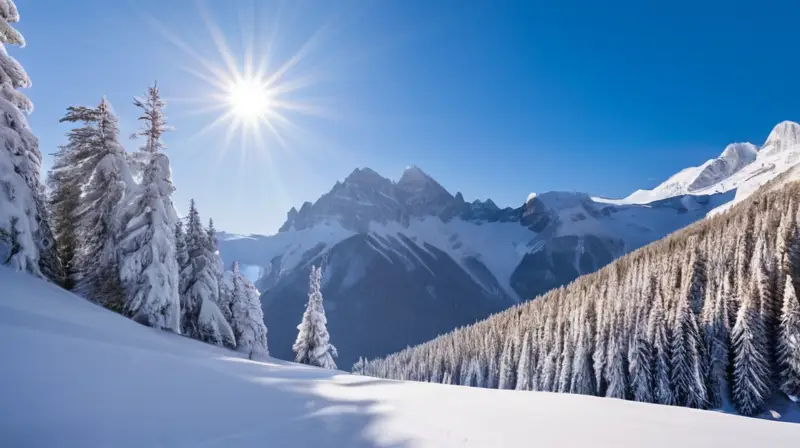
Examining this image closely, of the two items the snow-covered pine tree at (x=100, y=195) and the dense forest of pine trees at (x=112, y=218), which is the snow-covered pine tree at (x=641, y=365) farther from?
the snow-covered pine tree at (x=100, y=195)

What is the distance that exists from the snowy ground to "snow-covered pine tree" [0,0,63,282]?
29.1ft

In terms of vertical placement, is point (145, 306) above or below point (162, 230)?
below

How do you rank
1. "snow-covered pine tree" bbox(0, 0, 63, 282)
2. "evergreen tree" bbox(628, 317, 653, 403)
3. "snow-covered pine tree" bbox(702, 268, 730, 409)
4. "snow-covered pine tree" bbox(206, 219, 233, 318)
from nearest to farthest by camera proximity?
1. "snow-covered pine tree" bbox(0, 0, 63, 282)
2. "snow-covered pine tree" bbox(206, 219, 233, 318)
3. "snow-covered pine tree" bbox(702, 268, 730, 409)
4. "evergreen tree" bbox(628, 317, 653, 403)

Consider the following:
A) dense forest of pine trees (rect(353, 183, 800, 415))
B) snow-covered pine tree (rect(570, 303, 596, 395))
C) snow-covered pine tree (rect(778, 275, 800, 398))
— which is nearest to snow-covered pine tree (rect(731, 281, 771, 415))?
dense forest of pine trees (rect(353, 183, 800, 415))

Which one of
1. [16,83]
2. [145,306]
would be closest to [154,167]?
[16,83]

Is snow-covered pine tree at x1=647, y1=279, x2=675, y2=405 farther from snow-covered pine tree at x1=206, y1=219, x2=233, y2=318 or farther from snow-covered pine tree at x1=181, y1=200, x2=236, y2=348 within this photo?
snow-covered pine tree at x1=206, y1=219, x2=233, y2=318

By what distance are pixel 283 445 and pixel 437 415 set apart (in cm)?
235

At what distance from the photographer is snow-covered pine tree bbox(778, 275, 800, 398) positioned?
29.6 m

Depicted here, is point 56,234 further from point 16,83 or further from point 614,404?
point 614,404

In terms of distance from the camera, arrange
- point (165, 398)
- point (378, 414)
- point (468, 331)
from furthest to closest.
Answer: point (468, 331)
point (378, 414)
point (165, 398)

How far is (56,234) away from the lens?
21.0 meters

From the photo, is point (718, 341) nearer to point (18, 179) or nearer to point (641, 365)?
point (641, 365)

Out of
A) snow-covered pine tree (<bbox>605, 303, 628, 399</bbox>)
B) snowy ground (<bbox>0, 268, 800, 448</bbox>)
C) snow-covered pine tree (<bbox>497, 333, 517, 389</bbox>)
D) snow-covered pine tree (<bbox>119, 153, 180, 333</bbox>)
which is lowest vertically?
snow-covered pine tree (<bbox>497, 333, 517, 389</bbox>)

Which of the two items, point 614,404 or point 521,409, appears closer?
point 521,409
